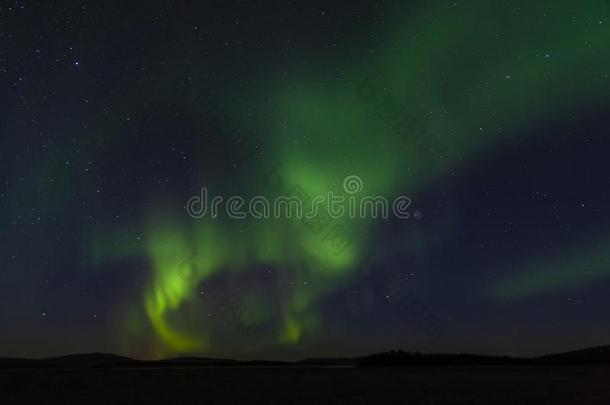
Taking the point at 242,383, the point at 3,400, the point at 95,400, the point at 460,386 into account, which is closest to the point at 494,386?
the point at 460,386

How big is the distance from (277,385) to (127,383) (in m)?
9.16

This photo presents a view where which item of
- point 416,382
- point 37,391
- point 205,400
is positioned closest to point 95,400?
point 205,400

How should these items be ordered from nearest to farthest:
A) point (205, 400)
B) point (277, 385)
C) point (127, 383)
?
point (205, 400) → point (277, 385) → point (127, 383)

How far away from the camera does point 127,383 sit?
35.8 m

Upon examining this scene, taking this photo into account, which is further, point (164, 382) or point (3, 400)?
point (164, 382)

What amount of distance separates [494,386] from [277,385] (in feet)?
35.5

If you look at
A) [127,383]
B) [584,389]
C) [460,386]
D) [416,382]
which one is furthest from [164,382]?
[584,389]

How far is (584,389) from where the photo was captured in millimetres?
26719

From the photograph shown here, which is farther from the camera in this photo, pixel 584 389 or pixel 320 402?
pixel 584 389

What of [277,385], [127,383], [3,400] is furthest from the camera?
[127,383]

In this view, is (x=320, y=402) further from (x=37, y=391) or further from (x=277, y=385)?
(x=37, y=391)

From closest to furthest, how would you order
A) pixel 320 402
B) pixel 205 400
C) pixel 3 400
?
1. pixel 320 402
2. pixel 205 400
3. pixel 3 400

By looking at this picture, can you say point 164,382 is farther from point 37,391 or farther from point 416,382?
point 416,382

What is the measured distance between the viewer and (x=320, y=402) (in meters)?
24.4
